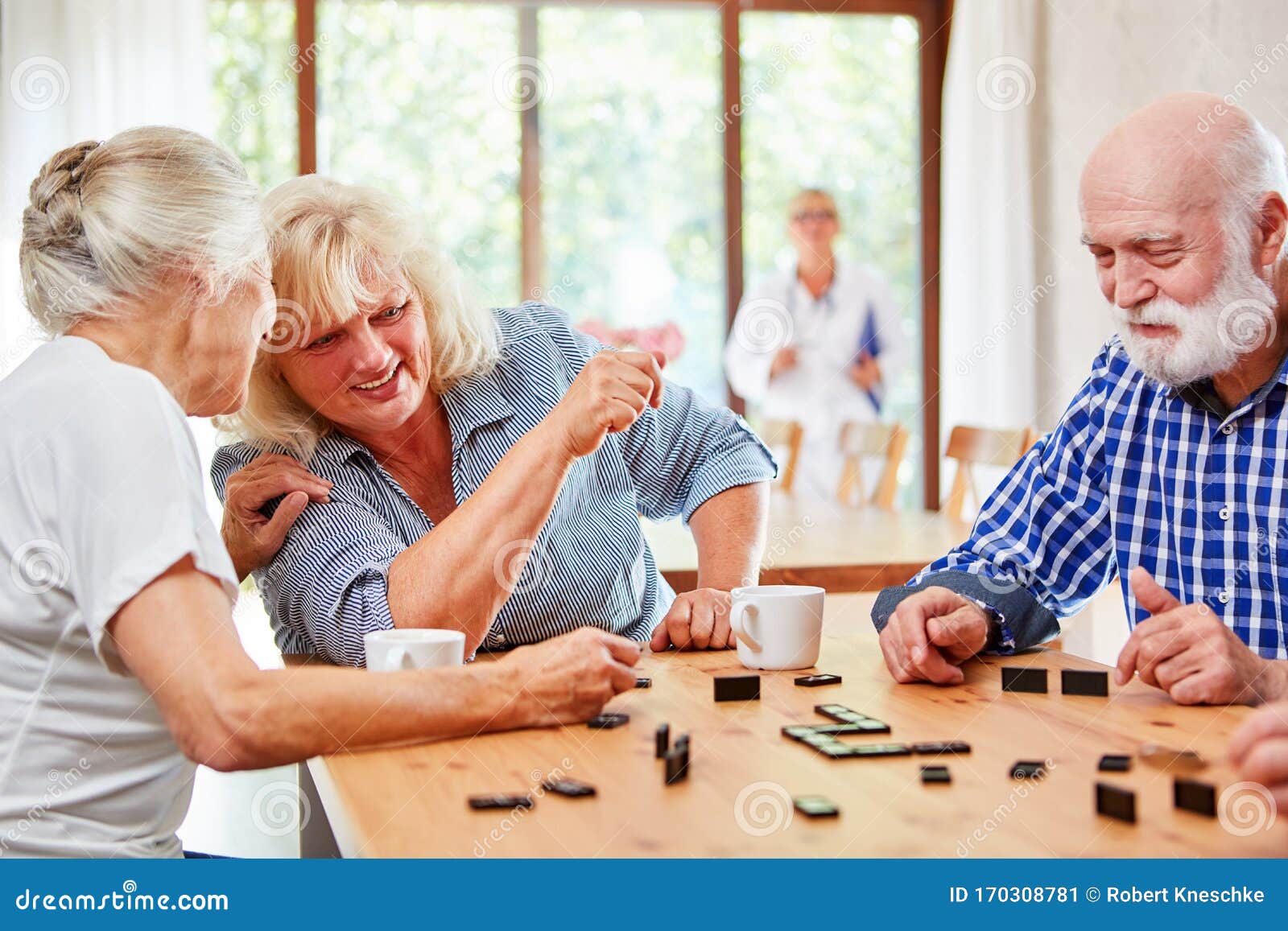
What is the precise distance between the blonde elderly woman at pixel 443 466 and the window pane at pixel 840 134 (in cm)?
404

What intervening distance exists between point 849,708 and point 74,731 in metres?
0.75

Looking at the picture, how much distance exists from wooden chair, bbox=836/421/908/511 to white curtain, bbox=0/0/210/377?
2.85m

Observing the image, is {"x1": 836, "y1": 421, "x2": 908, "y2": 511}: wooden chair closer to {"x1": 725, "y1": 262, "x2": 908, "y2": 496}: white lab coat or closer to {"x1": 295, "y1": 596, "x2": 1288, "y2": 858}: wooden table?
{"x1": 725, "y1": 262, "x2": 908, "y2": 496}: white lab coat

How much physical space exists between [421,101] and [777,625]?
15.0ft

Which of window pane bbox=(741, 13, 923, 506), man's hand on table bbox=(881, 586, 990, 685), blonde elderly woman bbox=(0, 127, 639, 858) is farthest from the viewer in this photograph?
window pane bbox=(741, 13, 923, 506)

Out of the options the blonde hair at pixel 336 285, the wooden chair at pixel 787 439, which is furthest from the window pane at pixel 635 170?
the blonde hair at pixel 336 285

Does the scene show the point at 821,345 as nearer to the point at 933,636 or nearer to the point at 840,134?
the point at 840,134

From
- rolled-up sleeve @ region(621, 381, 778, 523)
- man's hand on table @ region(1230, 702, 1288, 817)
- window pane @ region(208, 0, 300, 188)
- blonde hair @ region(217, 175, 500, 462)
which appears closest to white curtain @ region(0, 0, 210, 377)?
window pane @ region(208, 0, 300, 188)

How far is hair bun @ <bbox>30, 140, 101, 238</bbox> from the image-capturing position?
126cm

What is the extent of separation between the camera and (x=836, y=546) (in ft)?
8.98

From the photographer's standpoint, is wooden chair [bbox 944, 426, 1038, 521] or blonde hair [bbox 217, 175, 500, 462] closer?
blonde hair [bbox 217, 175, 500, 462]

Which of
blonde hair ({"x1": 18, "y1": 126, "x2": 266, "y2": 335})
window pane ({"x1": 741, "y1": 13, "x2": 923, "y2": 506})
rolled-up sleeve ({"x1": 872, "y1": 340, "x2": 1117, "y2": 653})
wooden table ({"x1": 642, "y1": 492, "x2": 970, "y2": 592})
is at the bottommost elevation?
wooden table ({"x1": 642, "y1": 492, "x2": 970, "y2": 592})

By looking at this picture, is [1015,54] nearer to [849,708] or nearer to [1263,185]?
[1263,185]

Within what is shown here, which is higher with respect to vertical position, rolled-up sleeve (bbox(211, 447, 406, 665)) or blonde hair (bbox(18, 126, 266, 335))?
blonde hair (bbox(18, 126, 266, 335))
